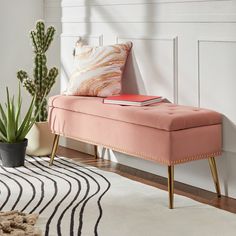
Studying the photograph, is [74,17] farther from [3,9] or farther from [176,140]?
[176,140]

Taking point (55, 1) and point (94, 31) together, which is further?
point (55, 1)

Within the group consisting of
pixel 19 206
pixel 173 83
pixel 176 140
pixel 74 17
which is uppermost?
pixel 74 17

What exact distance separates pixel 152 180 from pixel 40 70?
1.35m

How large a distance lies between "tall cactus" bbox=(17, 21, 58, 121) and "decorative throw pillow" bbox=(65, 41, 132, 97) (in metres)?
0.41

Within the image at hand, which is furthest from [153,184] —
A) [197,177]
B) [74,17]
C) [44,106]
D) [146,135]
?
[74,17]

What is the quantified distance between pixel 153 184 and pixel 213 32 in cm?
102

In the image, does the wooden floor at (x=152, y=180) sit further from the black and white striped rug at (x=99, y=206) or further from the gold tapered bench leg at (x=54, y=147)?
the gold tapered bench leg at (x=54, y=147)

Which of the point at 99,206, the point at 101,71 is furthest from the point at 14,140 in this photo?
the point at 99,206

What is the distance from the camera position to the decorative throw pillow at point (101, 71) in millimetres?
3758

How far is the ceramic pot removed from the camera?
13.8ft

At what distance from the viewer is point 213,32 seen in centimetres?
315

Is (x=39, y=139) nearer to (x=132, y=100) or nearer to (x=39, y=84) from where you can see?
(x=39, y=84)

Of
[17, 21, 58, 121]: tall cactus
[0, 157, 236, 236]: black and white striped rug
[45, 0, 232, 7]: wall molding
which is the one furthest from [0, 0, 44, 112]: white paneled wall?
[0, 157, 236, 236]: black and white striped rug

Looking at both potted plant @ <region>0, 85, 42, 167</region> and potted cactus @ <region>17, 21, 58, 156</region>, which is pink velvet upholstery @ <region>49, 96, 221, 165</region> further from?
potted cactus @ <region>17, 21, 58, 156</region>
